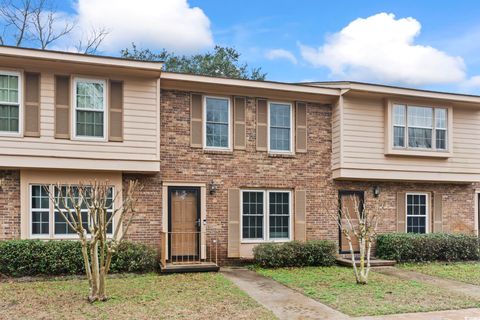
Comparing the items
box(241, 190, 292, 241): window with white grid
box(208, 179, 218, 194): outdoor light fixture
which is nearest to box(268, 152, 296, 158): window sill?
box(241, 190, 292, 241): window with white grid

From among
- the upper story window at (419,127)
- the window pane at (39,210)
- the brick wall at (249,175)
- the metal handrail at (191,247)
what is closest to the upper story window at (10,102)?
the window pane at (39,210)

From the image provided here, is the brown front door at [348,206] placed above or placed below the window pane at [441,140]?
below

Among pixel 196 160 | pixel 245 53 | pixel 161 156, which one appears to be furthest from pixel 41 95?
pixel 245 53

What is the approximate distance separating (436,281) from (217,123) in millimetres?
7030

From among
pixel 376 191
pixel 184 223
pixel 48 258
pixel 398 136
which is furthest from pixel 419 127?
pixel 48 258

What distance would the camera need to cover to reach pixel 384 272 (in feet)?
39.2

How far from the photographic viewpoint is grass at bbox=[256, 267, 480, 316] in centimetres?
796

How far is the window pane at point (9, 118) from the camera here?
10.8 meters

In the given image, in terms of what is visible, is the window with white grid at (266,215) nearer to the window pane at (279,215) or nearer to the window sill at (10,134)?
the window pane at (279,215)

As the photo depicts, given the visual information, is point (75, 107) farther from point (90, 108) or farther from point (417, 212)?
point (417, 212)

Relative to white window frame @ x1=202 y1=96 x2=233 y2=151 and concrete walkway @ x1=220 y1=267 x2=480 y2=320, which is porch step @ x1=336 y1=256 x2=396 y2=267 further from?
white window frame @ x1=202 y1=96 x2=233 y2=151

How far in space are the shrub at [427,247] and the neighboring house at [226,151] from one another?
2.91ft

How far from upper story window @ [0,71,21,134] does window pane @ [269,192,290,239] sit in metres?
7.15

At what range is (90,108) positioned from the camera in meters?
11.4
